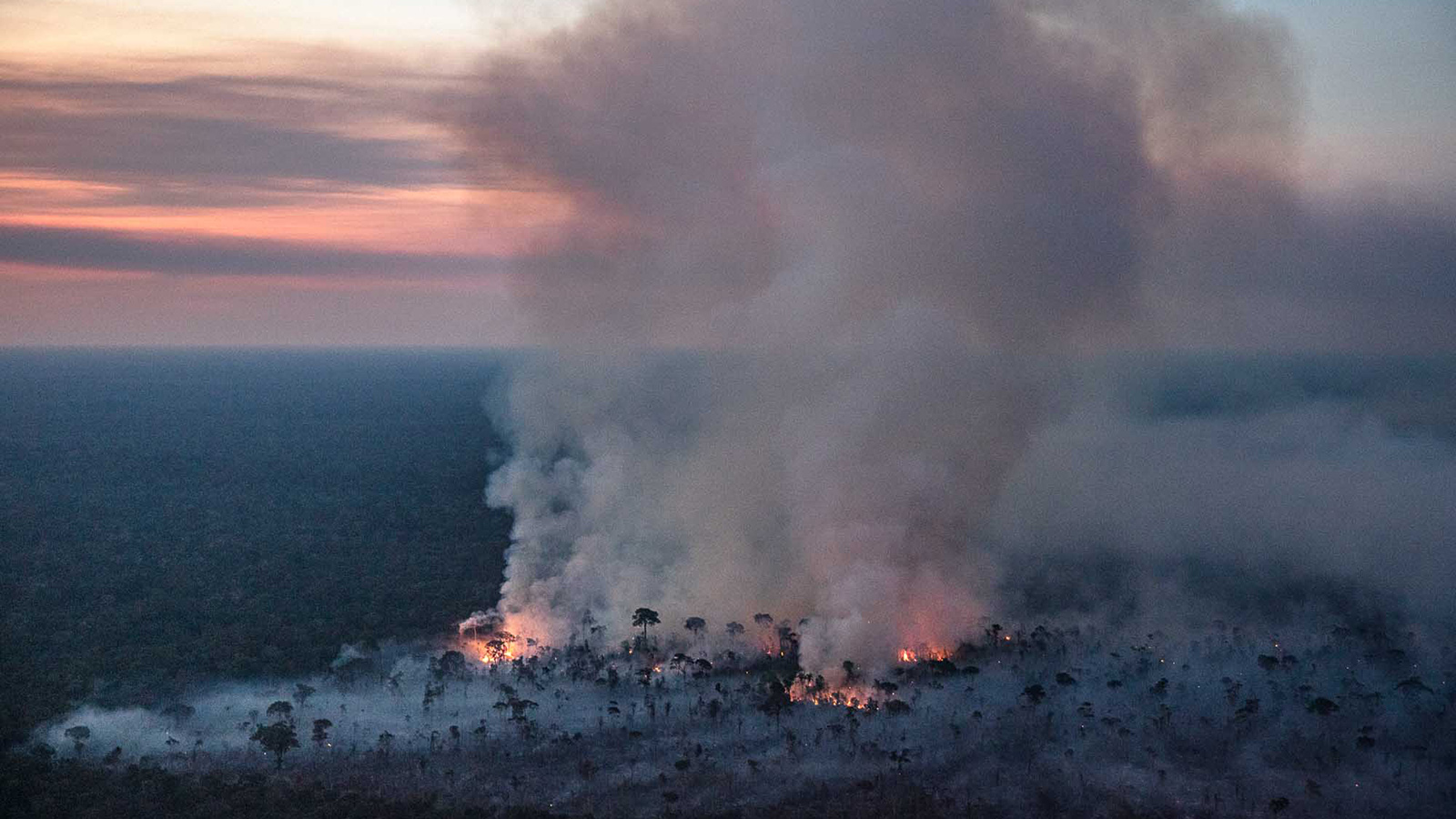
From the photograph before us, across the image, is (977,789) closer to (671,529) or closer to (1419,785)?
(1419,785)

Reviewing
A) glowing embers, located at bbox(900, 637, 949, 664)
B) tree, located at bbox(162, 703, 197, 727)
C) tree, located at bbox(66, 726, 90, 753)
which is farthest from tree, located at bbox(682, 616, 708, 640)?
tree, located at bbox(66, 726, 90, 753)

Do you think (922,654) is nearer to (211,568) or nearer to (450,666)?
(450,666)

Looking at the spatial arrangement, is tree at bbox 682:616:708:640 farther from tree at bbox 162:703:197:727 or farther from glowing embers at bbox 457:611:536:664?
tree at bbox 162:703:197:727

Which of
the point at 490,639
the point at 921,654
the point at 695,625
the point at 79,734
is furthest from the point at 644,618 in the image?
the point at 79,734

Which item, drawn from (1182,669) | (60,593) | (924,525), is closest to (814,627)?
(924,525)

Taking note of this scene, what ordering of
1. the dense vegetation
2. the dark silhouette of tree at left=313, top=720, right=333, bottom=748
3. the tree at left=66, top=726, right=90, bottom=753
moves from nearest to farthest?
the tree at left=66, top=726, right=90, bottom=753 < the dark silhouette of tree at left=313, top=720, right=333, bottom=748 < the dense vegetation

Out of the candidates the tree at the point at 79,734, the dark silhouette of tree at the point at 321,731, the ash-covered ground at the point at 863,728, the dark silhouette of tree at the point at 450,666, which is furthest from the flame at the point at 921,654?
the tree at the point at 79,734
